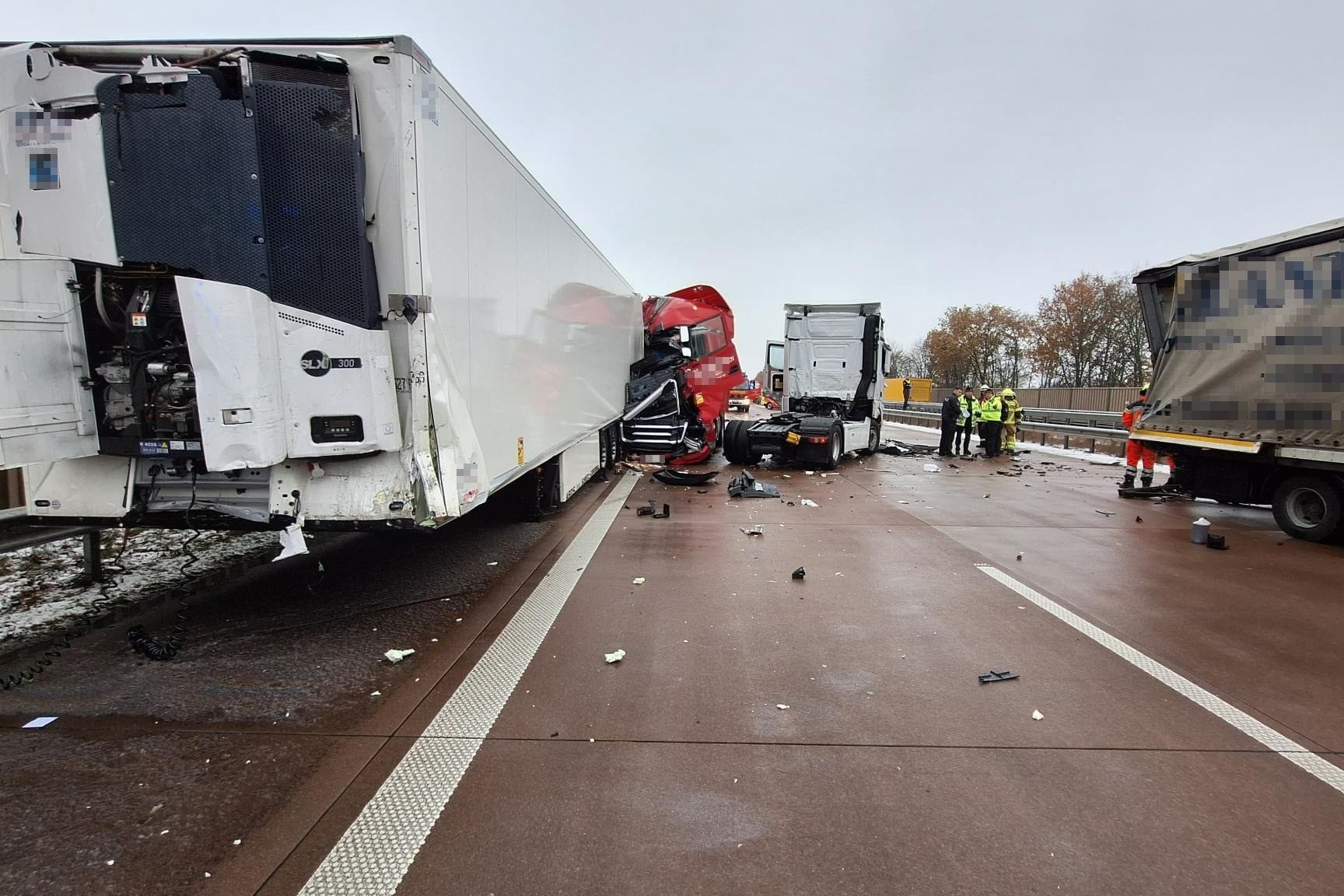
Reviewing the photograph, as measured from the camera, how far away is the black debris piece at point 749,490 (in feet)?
33.9

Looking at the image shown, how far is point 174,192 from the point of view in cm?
350

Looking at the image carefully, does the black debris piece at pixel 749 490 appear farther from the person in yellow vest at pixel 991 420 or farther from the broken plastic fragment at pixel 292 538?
the person in yellow vest at pixel 991 420

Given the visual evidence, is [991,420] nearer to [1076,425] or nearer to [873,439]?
[873,439]

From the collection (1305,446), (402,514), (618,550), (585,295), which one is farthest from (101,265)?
(1305,446)

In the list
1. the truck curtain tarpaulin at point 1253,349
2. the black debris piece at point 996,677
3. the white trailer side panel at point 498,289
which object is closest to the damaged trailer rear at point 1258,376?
the truck curtain tarpaulin at point 1253,349

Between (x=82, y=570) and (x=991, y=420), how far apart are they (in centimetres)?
1735

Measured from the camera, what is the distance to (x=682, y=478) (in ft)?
38.1

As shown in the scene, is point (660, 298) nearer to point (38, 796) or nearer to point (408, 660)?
point (408, 660)

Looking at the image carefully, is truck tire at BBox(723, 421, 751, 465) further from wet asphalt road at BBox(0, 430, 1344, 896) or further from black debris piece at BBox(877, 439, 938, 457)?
wet asphalt road at BBox(0, 430, 1344, 896)

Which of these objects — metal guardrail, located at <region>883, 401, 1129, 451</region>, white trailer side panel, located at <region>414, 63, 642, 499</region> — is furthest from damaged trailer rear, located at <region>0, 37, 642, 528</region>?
metal guardrail, located at <region>883, 401, 1129, 451</region>

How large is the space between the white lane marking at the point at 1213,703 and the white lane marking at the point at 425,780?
3762 millimetres

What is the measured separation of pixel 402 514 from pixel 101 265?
207 centimetres

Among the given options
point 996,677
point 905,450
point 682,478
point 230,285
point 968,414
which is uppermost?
point 230,285

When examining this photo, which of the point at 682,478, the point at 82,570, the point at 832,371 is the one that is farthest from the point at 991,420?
the point at 82,570
